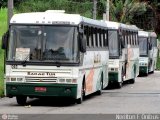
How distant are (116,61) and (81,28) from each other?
345 inches

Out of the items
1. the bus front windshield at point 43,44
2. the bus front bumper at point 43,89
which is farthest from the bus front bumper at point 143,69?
the bus front bumper at point 43,89

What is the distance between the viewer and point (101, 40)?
79.8 feet

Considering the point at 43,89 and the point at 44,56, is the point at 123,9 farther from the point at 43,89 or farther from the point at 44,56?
the point at 43,89

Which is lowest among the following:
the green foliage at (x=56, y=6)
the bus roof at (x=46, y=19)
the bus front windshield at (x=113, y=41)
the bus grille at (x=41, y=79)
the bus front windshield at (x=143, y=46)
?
the bus front windshield at (x=143, y=46)

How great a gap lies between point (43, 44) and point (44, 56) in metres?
0.38

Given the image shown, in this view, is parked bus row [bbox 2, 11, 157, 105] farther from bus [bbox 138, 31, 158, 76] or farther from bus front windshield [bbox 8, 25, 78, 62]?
bus [bbox 138, 31, 158, 76]

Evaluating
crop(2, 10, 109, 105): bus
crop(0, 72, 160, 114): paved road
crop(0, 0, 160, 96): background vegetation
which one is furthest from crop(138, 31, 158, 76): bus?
crop(2, 10, 109, 105): bus

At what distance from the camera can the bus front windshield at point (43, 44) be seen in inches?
740

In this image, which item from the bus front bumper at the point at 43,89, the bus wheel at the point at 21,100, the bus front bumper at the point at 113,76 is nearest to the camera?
the bus front bumper at the point at 43,89

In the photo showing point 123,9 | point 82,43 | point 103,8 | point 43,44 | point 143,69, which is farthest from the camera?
point 103,8

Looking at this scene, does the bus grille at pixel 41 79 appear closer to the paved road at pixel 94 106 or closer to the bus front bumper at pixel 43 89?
the bus front bumper at pixel 43 89

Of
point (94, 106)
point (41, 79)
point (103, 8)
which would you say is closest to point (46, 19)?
point (41, 79)

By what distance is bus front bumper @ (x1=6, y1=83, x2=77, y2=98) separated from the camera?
18719mm

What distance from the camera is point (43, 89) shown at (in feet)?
61.7
